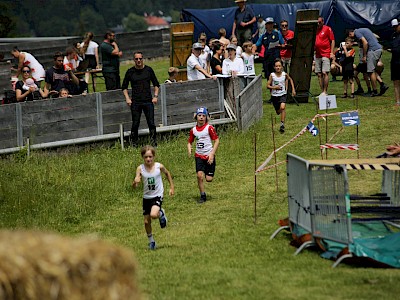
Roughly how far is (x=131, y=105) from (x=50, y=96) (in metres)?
2.46

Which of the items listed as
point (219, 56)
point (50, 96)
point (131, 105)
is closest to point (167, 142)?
point (131, 105)

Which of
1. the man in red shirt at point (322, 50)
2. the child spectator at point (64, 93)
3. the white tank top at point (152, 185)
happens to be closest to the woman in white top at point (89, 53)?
the child spectator at point (64, 93)

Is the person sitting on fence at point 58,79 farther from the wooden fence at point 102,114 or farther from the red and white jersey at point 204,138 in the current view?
the red and white jersey at point 204,138

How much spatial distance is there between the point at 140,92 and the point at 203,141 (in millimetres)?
5399

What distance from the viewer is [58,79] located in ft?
83.6

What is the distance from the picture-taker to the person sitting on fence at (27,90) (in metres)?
24.9

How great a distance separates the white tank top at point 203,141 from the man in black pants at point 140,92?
5069mm

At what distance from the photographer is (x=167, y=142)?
24828mm

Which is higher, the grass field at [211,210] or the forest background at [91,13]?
the forest background at [91,13]

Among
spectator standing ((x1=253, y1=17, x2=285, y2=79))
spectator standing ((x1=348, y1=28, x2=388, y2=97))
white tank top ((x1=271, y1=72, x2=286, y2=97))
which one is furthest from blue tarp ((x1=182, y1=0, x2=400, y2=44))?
white tank top ((x1=271, y1=72, x2=286, y2=97))

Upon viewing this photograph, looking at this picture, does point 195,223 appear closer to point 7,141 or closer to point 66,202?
point 66,202

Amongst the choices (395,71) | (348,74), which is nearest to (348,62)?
(348,74)

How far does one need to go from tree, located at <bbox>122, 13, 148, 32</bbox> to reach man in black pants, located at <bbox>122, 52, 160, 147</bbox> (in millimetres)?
107413

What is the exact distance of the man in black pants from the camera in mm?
23953
